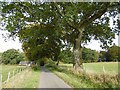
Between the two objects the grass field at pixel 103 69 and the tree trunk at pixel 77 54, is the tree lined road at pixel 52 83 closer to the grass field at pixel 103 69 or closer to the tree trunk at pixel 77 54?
the grass field at pixel 103 69

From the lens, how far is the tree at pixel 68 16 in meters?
21.8

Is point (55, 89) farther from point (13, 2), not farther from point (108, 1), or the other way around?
point (13, 2)

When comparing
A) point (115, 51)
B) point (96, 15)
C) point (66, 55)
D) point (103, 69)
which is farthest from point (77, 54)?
point (66, 55)

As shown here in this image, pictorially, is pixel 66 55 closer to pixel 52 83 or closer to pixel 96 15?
pixel 96 15

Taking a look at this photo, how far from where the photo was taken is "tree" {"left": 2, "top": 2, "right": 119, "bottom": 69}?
21781 mm

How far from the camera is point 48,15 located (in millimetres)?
24266

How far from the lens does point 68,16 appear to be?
21141 mm

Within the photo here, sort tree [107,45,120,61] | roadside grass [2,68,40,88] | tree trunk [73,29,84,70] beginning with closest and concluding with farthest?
roadside grass [2,68,40,88] < tree [107,45,120,61] < tree trunk [73,29,84,70]

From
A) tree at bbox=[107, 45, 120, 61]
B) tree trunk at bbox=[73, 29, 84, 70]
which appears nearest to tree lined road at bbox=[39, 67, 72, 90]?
tree trunk at bbox=[73, 29, 84, 70]

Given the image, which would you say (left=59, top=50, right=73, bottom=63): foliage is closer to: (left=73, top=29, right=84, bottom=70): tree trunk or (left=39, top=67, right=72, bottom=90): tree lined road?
(left=73, top=29, right=84, bottom=70): tree trunk

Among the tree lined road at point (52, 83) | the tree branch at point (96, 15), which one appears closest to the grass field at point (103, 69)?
the tree lined road at point (52, 83)

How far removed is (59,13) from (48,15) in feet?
4.71

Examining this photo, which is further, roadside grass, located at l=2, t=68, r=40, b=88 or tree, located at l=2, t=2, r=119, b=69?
tree, located at l=2, t=2, r=119, b=69

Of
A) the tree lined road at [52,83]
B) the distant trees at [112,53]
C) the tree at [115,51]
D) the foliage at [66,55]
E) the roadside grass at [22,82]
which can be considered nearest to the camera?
the roadside grass at [22,82]
